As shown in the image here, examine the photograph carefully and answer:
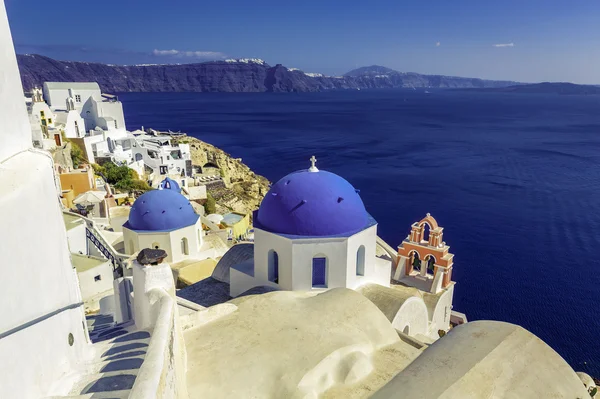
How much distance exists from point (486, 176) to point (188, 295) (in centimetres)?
5256

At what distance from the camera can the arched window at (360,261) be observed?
13.3m

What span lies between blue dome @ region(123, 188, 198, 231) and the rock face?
20.3 m

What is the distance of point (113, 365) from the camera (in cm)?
581

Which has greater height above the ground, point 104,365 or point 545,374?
point 104,365

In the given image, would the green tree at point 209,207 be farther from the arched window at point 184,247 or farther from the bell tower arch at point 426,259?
the bell tower arch at point 426,259

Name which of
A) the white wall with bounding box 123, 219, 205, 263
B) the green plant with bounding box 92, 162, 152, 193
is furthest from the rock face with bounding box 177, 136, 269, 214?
the white wall with bounding box 123, 219, 205, 263

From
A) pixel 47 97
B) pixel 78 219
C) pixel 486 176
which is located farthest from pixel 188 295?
pixel 47 97

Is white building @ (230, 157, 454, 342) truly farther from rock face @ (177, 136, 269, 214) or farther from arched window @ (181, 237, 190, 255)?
rock face @ (177, 136, 269, 214)

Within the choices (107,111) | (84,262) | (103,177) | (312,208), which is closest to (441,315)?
(312,208)

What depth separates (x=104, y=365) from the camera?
581cm

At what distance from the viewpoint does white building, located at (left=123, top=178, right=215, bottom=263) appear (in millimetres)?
18703

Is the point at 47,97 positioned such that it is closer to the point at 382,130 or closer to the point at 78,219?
the point at 78,219

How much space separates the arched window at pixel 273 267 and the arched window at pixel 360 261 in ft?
8.83

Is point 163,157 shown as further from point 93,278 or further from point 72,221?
point 93,278
